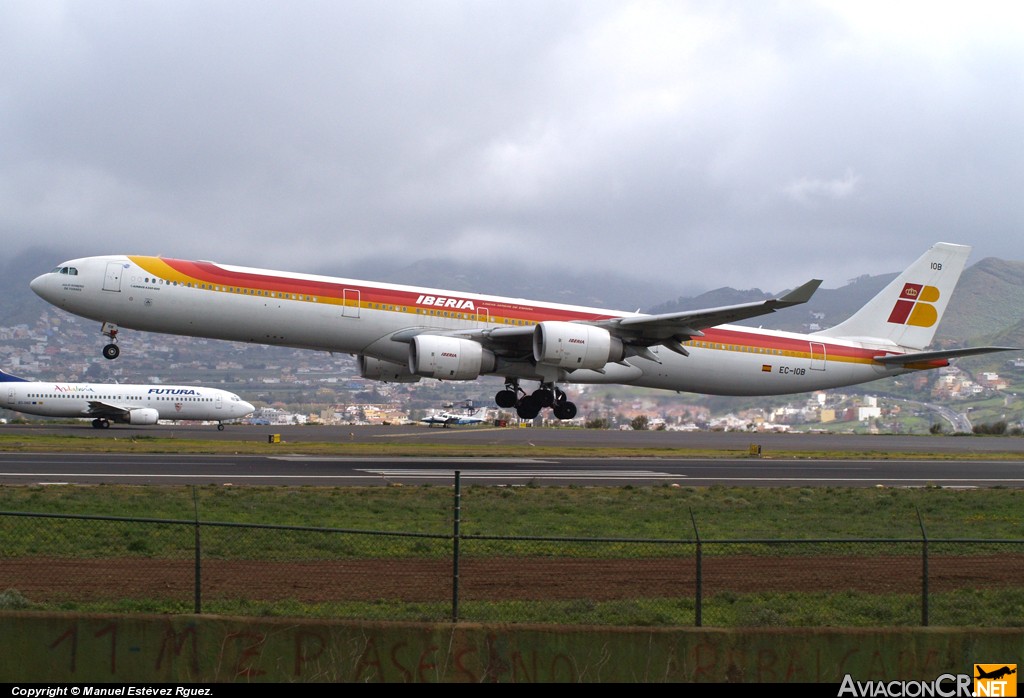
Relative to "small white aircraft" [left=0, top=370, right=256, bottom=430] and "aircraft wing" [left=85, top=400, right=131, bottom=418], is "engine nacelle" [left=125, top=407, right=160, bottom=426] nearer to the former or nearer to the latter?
"small white aircraft" [left=0, top=370, right=256, bottom=430]

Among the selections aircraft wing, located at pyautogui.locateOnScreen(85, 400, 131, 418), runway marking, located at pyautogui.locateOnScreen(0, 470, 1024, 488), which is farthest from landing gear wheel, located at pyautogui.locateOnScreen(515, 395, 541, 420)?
aircraft wing, located at pyautogui.locateOnScreen(85, 400, 131, 418)

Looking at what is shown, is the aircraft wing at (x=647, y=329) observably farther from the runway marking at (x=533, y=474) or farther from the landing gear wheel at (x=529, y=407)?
the runway marking at (x=533, y=474)

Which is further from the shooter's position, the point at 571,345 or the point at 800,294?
the point at 571,345

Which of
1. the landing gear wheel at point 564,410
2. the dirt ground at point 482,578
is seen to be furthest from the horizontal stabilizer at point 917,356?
the dirt ground at point 482,578

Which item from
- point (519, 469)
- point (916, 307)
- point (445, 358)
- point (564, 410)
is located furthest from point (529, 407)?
point (916, 307)

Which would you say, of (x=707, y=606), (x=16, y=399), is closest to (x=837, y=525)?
(x=707, y=606)

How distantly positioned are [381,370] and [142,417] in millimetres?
42433

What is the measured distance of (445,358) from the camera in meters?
36.9

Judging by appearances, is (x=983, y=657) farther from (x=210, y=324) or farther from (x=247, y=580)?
(x=210, y=324)

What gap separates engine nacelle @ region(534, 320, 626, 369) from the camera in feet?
123

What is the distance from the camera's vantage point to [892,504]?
28.7 metres

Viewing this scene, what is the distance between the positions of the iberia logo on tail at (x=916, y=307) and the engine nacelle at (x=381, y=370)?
23.4 m

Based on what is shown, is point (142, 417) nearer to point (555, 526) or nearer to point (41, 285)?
point (41, 285)

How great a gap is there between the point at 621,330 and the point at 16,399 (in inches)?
2250
